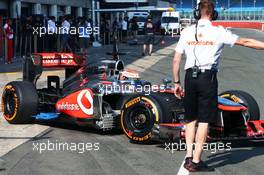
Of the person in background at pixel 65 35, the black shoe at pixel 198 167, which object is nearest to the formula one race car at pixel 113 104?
the black shoe at pixel 198 167

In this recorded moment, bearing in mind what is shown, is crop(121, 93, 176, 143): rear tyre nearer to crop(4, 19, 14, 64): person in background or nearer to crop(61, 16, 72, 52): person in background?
crop(4, 19, 14, 64): person in background

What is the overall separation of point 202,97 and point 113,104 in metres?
2.53

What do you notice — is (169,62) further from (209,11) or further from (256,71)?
(209,11)

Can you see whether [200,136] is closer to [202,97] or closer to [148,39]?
[202,97]

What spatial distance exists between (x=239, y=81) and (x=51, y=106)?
721 cm

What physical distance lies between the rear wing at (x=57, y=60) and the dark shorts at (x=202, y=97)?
3718 millimetres

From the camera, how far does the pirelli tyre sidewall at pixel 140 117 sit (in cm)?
677

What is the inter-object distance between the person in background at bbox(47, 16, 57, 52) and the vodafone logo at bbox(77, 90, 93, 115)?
15.2m

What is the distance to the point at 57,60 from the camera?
902 centimetres

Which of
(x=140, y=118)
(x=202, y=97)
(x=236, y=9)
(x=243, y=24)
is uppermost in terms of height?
(x=236, y=9)

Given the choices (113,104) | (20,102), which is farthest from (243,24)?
(20,102)

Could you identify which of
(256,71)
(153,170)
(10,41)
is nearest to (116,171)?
(153,170)

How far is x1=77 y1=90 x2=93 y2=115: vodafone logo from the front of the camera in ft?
24.8

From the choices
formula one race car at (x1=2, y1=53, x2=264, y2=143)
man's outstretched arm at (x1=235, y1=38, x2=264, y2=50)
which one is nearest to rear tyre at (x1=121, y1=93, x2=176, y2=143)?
formula one race car at (x1=2, y1=53, x2=264, y2=143)
